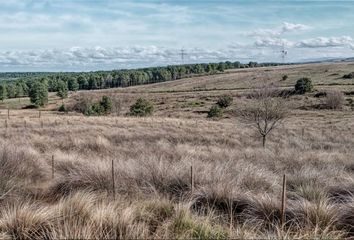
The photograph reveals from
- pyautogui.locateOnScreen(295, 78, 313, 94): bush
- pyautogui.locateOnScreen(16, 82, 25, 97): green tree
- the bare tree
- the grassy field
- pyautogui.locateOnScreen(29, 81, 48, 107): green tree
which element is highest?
the grassy field

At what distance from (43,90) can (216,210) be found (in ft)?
359

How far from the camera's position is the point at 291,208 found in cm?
731

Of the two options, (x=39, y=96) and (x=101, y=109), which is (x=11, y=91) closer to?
(x=39, y=96)

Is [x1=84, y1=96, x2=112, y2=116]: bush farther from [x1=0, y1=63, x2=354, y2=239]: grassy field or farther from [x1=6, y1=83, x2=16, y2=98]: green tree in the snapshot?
[x1=6, y1=83, x2=16, y2=98]: green tree

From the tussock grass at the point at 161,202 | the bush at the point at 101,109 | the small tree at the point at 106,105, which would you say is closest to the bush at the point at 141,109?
the bush at the point at 101,109

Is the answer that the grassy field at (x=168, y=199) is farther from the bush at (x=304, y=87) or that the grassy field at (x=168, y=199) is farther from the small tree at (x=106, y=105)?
the bush at (x=304, y=87)

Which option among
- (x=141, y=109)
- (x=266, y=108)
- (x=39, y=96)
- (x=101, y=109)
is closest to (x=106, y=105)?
(x=101, y=109)

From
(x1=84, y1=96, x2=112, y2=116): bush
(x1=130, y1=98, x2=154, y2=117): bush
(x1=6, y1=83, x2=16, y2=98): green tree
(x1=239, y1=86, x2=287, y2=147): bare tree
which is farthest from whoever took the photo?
(x1=6, y1=83, x2=16, y2=98): green tree

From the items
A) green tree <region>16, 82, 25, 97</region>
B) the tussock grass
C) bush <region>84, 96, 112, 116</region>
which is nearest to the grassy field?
the tussock grass

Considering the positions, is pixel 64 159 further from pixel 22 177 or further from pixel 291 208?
pixel 291 208

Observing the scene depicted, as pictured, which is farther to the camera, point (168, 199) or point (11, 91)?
point (11, 91)

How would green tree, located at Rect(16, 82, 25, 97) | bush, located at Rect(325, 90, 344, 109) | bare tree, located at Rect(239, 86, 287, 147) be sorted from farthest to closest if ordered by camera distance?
1. green tree, located at Rect(16, 82, 25, 97)
2. bush, located at Rect(325, 90, 344, 109)
3. bare tree, located at Rect(239, 86, 287, 147)

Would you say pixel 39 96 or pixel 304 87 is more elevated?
pixel 304 87

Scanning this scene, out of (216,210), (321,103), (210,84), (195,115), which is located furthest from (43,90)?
(216,210)
